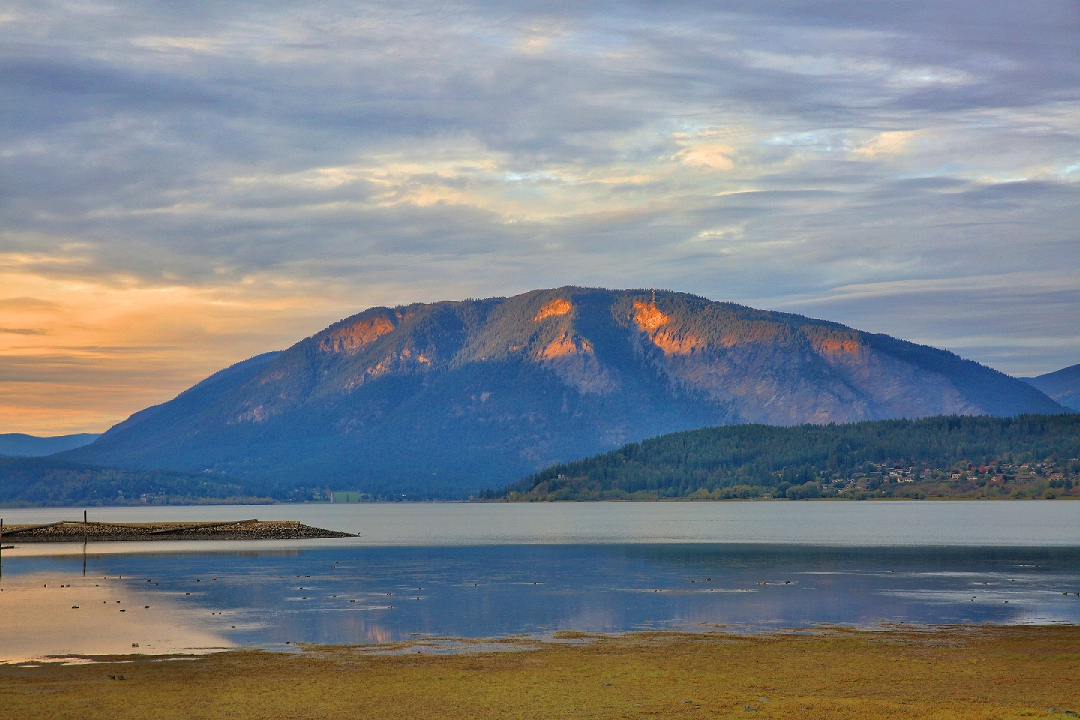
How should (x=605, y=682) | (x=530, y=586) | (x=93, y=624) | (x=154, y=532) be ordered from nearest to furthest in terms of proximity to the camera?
(x=605, y=682), (x=93, y=624), (x=530, y=586), (x=154, y=532)

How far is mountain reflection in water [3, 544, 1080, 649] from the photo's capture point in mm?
51312

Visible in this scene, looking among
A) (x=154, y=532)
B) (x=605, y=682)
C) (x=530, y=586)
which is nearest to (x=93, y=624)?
(x=605, y=682)

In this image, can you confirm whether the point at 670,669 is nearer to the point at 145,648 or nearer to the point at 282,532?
the point at 145,648

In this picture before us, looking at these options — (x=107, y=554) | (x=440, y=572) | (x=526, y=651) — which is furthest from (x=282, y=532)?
(x=526, y=651)

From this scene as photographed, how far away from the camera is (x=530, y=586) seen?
7138 cm

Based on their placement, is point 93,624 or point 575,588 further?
point 575,588

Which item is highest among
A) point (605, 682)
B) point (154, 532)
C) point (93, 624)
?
point (605, 682)

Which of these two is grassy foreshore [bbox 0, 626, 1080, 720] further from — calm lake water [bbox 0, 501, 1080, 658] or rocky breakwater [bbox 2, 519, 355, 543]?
rocky breakwater [bbox 2, 519, 355, 543]

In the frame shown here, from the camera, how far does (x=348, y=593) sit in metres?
66.4

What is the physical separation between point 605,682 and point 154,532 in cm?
12807

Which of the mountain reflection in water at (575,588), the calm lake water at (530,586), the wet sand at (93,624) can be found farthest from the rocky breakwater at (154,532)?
the wet sand at (93,624)

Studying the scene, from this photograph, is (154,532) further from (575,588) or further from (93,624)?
(93,624)

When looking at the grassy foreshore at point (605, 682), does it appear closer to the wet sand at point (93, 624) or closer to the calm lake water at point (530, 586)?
the wet sand at point (93, 624)

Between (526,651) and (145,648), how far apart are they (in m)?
14.6
